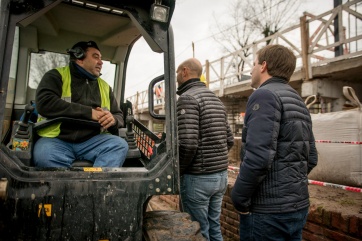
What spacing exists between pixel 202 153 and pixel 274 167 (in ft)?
2.96

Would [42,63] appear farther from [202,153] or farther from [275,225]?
[275,225]

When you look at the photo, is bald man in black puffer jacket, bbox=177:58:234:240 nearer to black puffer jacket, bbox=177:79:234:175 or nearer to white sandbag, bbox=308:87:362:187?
black puffer jacket, bbox=177:79:234:175

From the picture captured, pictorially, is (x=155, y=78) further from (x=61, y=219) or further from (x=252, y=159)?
(x=61, y=219)

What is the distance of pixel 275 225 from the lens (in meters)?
1.65

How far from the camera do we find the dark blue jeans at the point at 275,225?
1.65 metres

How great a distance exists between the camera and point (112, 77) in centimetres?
348

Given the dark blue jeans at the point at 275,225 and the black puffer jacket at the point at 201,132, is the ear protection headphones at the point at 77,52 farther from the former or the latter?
the dark blue jeans at the point at 275,225

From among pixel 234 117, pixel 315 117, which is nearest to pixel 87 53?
pixel 315 117

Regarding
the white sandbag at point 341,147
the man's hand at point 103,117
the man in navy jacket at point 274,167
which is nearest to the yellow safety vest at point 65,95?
the man's hand at point 103,117

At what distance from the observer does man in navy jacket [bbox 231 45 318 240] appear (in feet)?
5.30

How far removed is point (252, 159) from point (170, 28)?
3.41 feet

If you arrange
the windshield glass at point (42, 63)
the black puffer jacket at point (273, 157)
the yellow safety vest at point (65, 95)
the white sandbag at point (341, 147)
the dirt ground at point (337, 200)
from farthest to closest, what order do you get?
1. the white sandbag at point (341, 147)
2. the windshield glass at point (42, 63)
3. the dirt ground at point (337, 200)
4. the yellow safety vest at point (65, 95)
5. the black puffer jacket at point (273, 157)

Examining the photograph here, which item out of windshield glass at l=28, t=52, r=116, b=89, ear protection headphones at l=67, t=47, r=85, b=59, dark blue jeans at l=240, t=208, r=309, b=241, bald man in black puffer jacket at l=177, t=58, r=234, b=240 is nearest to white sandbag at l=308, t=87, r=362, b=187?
bald man in black puffer jacket at l=177, t=58, r=234, b=240

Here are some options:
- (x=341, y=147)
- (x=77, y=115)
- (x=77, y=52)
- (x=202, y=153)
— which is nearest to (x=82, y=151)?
(x=77, y=115)
